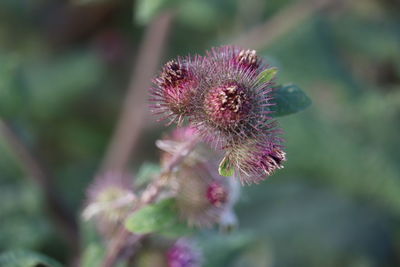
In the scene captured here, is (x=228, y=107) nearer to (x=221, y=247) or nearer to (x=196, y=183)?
(x=196, y=183)

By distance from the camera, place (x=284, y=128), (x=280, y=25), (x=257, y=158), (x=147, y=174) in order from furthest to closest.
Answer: (x=284, y=128)
(x=280, y=25)
(x=147, y=174)
(x=257, y=158)

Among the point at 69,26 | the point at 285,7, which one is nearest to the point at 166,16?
the point at 285,7

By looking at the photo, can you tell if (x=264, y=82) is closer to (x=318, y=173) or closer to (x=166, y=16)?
(x=166, y=16)

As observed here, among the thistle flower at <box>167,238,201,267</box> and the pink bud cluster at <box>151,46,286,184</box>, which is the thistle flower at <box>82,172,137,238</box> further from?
the pink bud cluster at <box>151,46,286,184</box>

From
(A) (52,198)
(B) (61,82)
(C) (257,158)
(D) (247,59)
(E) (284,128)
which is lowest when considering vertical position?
(C) (257,158)

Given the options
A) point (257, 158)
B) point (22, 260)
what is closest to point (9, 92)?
point (22, 260)

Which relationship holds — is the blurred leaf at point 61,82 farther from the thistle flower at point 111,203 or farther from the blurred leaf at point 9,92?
the thistle flower at point 111,203
